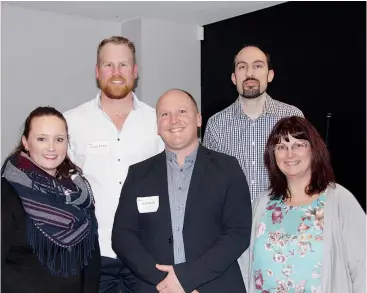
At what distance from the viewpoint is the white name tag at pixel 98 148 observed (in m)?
2.78

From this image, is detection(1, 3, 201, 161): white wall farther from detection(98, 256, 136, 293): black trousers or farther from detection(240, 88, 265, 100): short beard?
detection(98, 256, 136, 293): black trousers

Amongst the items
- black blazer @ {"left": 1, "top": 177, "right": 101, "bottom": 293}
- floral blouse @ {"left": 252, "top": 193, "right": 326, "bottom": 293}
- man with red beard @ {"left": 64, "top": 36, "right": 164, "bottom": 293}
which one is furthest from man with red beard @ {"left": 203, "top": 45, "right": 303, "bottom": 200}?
black blazer @ {"left": 1, "top": 177, "right": 101, "bottom": 293}

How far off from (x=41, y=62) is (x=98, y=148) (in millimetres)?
3969

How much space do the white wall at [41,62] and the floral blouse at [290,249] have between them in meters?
4.48

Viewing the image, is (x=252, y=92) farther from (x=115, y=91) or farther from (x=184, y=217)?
(x=184, y=217)

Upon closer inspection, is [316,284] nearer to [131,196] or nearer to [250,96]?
[131,196]

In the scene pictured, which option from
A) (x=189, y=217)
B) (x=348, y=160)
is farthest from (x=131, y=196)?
(x=348, y=160)

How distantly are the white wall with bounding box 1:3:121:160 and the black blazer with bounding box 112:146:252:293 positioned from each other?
412 cm

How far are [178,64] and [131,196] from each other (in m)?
5.00

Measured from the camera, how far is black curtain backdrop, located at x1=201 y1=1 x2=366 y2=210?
16.0 ft

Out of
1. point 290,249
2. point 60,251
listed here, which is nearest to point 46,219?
point 60,251

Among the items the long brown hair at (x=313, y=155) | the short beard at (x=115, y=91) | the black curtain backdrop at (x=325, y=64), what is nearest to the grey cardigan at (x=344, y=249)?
the long brown hair at (x=313, y=155)

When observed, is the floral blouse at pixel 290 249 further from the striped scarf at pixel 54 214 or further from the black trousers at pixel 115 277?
the striped scarf at pixel 54 214

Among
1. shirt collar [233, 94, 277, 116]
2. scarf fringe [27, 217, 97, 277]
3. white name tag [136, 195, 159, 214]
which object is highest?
shirt collar [233, 94, 277, 116]
